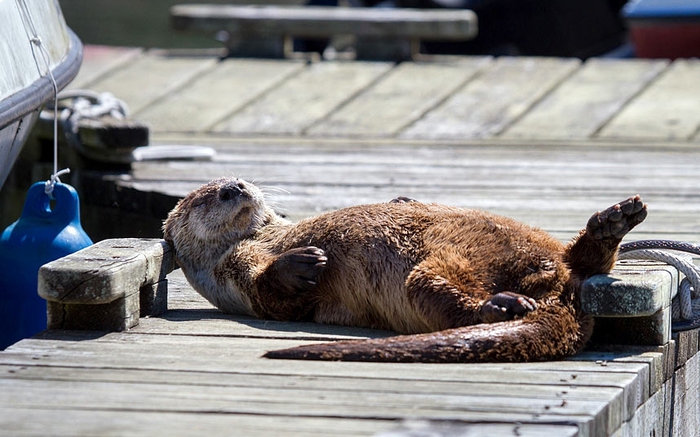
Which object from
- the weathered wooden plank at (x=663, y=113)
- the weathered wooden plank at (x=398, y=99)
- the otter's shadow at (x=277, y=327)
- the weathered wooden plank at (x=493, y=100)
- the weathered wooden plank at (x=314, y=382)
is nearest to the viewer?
the weathered wooden plank at (x=314, y=382)

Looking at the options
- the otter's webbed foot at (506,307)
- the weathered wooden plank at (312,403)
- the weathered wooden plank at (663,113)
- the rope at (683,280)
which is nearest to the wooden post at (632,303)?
the rope at (683,280)

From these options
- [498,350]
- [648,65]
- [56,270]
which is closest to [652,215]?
[498,350]

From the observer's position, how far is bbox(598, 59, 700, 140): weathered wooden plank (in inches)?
294

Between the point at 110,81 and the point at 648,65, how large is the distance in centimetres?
402

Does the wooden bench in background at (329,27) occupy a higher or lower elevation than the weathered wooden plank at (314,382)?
lower

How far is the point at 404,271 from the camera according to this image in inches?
133

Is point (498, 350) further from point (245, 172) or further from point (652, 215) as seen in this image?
point (245, 172)

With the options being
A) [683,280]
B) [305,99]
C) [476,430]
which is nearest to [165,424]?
[476,430]

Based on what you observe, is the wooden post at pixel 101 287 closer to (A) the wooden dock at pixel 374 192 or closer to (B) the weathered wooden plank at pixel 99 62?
(A) the wooden dock at pixel 374 192

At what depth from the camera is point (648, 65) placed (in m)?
8.80

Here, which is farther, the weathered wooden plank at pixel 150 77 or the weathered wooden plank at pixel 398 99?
the weathered wooden plank at pixel 150 77

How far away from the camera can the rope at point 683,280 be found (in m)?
3.38

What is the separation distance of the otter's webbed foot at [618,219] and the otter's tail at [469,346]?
0.24m

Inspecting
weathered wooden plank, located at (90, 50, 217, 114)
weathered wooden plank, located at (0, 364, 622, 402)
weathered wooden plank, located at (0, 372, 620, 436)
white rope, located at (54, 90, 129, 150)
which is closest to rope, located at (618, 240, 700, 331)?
weathered wooden plank, located at (0, 364, 622, 402)
